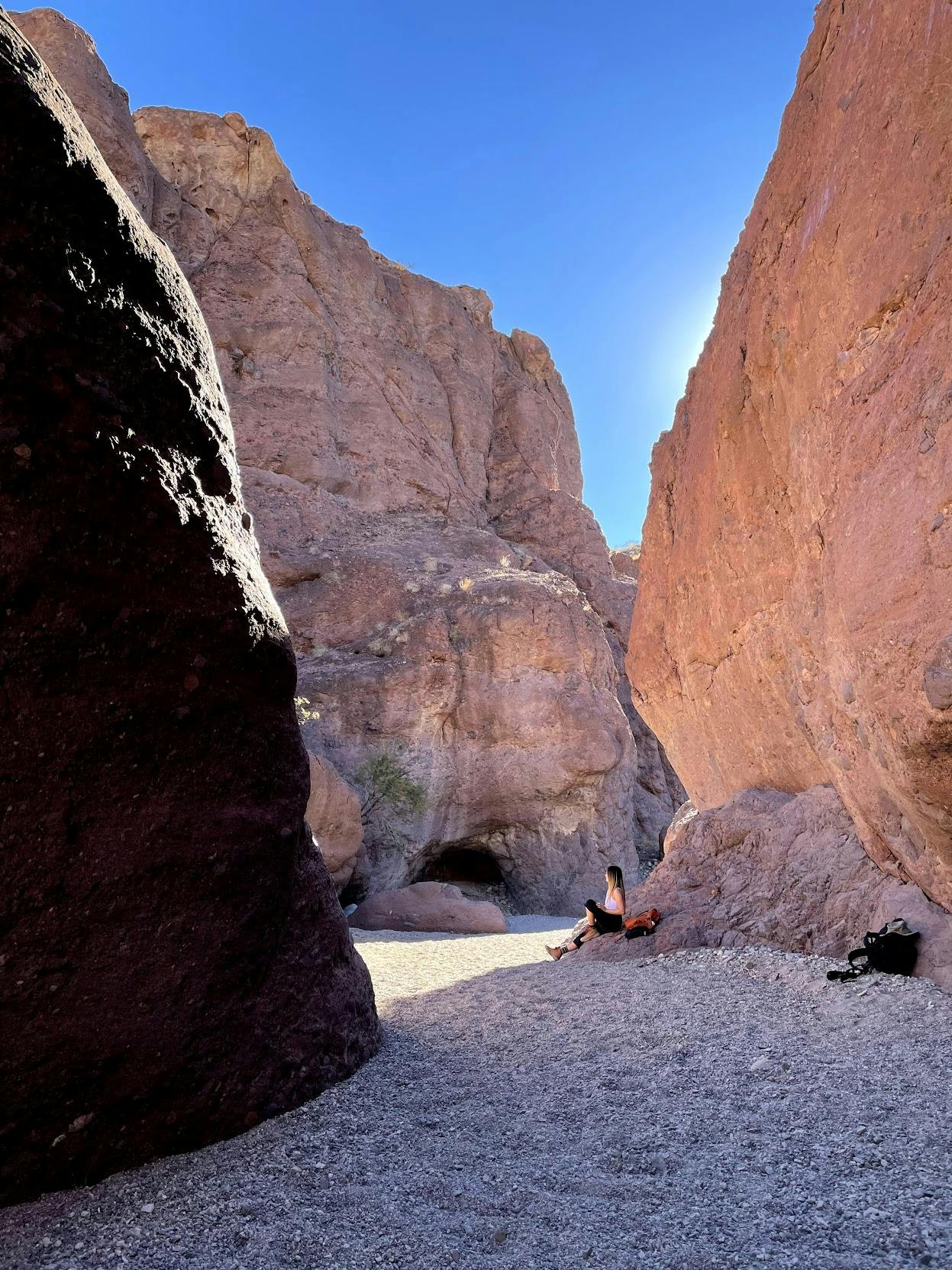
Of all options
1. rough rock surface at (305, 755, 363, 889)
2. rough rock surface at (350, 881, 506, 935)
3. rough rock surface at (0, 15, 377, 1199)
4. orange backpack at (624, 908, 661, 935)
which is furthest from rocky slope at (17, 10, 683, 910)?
rough rock surface at (0, 15, 377, 1199)

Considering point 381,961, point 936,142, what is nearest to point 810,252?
point 936,142

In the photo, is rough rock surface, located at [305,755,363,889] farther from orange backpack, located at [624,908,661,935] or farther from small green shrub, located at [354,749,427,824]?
orange backpack, located at [624,908,661,935]

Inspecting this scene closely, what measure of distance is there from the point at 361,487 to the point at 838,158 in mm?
19647

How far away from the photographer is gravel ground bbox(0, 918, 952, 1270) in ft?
5.29

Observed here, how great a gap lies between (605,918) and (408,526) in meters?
17.6

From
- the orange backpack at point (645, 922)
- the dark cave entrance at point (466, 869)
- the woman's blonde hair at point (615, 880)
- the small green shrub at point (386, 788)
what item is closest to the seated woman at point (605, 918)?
the woman's blonde hair at point (615, 880)

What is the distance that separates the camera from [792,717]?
5.02m

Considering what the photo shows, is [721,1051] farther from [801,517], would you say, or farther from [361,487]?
[361,487]

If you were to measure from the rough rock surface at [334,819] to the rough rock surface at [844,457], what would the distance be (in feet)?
24.0

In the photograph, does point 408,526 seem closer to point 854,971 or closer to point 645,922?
point 645,922

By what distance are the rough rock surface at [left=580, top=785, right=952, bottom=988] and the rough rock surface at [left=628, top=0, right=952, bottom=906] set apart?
0.17 metres

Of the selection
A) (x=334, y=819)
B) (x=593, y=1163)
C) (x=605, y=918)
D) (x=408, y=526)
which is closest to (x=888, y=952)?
(x=593, y=1163)

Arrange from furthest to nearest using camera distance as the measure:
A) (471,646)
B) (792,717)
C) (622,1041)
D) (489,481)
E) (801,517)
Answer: (489,481) < (471,646) < (792,717) < (801,517) < (622,1041)

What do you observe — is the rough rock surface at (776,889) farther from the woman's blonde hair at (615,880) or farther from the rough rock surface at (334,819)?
the rough rock surface at (334,819)
